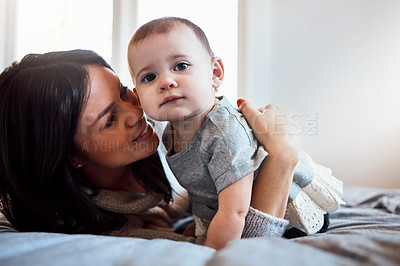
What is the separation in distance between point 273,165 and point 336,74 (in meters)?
1.33

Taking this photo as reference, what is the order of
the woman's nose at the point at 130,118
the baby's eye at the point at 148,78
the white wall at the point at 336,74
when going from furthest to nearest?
the white wall at the point at 336,74, the woman's nose at the point at 130,118, the baby's eye at the point at 148,78

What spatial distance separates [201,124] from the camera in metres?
0.81

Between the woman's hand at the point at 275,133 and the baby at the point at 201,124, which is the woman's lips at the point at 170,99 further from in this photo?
the woman's hand at the point at 275,133

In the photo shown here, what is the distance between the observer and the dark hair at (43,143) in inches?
32.8

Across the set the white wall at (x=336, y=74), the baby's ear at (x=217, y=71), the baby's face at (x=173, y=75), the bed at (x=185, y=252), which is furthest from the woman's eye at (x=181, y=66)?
the white wall at (x=336, y=74)

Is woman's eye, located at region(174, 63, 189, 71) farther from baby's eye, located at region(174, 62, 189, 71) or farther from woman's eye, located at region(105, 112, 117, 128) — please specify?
woman's eye, located at region(105, 112, 117, 128)

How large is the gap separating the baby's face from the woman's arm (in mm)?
177

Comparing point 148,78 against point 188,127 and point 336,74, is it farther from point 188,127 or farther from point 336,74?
point 336,74

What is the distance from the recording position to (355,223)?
959mm

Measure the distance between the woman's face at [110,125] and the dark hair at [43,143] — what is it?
1.2 inches

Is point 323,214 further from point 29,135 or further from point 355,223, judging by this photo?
point 29,135

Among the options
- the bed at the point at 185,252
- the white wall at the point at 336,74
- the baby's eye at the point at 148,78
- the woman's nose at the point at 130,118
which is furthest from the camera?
the white wall at the point at 336,74

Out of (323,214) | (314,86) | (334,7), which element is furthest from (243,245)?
(334,7)

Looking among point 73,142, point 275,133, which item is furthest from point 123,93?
point 275,133
